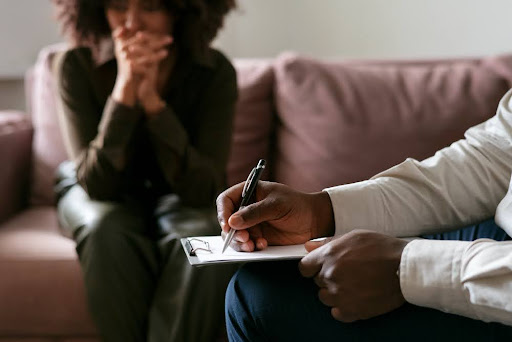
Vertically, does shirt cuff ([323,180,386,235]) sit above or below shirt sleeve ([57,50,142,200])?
above

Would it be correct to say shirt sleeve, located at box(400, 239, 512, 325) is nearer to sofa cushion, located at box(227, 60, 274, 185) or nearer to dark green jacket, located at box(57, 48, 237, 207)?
dark green jacket, located at box(57, 48, 237, 207)

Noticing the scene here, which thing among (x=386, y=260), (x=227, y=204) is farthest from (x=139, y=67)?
(x=386, y=260)

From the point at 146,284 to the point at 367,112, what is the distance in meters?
0.68

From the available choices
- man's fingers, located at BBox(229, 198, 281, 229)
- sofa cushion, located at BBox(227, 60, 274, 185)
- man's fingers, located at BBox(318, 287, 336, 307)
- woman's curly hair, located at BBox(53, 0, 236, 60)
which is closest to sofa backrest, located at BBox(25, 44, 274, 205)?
sofa cushion, located at BBox(227, 60, 274, 185)

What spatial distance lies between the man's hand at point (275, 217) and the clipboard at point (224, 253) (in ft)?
0.06

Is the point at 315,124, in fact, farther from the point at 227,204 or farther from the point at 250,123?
the point at 227,204

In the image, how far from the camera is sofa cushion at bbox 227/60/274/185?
188cm

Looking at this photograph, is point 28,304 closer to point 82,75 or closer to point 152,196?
point 152,196

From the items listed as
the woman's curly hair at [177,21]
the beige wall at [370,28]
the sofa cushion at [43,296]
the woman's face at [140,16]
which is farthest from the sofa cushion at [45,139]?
the beige wall at [370,28]

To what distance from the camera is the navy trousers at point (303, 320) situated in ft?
2.55

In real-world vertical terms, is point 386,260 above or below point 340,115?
above

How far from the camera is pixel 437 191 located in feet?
3.25

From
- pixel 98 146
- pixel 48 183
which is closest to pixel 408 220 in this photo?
pixel 98 146

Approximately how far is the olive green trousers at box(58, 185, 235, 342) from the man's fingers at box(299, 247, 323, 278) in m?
0.64
